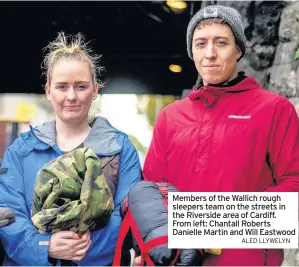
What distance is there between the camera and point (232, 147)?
1.96m

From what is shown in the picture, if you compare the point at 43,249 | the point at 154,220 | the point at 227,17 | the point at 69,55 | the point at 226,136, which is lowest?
the point at 43,249

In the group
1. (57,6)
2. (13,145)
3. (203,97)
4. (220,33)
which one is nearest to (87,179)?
(13,145)

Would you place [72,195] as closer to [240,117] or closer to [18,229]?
[18,229]

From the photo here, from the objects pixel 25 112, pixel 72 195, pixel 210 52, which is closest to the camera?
pixel 72 195

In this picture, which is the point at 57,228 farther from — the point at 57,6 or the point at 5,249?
the point at 57,6

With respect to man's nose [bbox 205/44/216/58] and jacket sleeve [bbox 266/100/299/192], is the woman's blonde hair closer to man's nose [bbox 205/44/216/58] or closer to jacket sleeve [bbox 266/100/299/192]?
man's nose [bbox 205/44/216/58]

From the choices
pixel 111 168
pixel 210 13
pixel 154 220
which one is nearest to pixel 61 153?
pixel 111 168

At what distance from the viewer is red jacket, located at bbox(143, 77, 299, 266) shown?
6.37 ft

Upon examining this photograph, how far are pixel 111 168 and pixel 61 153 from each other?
6.9 inches

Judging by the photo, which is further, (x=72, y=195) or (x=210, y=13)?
(x=210, y=13)

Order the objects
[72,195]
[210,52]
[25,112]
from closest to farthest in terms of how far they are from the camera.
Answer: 1. [72,195]
2. [210,52]
3. [25,112]

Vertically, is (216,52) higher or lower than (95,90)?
higher

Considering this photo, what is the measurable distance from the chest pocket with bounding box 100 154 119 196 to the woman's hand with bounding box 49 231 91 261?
0.60 ft

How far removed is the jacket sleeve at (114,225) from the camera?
1973mm
